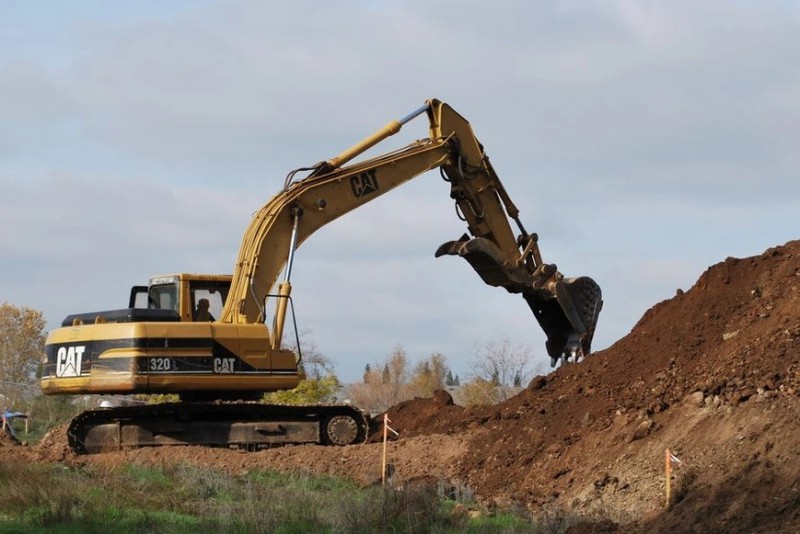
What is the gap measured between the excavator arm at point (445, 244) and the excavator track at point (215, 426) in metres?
1.70

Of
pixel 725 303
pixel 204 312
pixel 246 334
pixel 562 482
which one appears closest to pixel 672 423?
pixel 562 482

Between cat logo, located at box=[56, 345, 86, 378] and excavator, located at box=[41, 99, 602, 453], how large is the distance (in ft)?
0.07

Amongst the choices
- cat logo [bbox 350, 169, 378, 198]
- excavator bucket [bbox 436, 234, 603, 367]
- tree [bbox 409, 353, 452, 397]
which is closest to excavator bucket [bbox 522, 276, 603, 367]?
excavator bucket [bbox 436, 234, 603, 367]

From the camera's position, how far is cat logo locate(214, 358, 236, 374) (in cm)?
1692

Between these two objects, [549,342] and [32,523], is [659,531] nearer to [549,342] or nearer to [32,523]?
[32,523]

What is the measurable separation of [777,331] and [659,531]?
200 inches

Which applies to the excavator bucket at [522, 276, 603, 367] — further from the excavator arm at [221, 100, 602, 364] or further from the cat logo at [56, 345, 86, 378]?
the cat logo at [56, 345, 86, 378]

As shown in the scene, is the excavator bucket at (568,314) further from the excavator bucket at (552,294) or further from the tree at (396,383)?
the tree at (396,383)

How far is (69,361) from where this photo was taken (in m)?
17.0

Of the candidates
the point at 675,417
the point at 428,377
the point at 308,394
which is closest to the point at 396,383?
the point at 428,377

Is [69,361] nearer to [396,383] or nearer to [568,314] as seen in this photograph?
[568,314]

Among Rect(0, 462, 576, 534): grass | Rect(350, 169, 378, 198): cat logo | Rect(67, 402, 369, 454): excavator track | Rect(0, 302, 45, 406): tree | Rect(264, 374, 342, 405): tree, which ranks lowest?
Rect(0, 462, 576, 534): grass

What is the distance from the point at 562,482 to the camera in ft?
47.1

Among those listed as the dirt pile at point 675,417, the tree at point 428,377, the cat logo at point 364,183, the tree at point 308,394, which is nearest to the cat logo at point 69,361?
the cat logo at point 364,183
